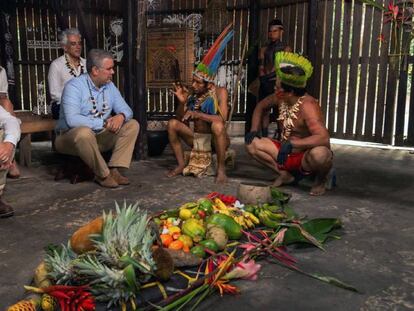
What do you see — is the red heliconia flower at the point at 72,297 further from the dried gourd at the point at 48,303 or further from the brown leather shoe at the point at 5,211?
the brown leather shoe at the point at 5,211

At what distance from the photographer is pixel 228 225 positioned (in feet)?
10.0

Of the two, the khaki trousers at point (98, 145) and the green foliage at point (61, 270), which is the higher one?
the khaki trousers at point (98, 145)

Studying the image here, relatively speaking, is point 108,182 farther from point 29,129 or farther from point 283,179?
point 283,179

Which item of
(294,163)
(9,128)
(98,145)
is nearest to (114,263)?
(9,128)

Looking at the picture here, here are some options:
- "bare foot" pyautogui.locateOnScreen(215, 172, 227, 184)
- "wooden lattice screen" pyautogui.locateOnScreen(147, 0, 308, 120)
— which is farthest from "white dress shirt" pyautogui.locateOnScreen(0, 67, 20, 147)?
"wooden lattice screen" pyautogui.locateOnScreen(147, 0, 308, 120)

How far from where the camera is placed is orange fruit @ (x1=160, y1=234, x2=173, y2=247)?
274cm

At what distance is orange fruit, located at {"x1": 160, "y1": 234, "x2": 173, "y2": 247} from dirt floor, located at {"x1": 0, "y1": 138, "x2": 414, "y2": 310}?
49 cm

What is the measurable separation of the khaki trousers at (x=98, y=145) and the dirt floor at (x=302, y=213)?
268mm

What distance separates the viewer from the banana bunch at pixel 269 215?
130 inches

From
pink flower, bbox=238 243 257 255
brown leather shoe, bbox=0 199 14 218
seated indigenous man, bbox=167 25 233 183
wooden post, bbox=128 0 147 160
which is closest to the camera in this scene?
pink flower, bbox=238 243 257 255

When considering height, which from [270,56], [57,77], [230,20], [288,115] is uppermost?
[230,20]

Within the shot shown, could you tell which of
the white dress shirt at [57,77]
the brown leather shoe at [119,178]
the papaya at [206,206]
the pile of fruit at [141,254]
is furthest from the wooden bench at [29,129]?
the papaya at [206,206]

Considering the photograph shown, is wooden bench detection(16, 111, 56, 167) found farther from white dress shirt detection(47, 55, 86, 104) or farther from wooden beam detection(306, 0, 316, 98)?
wooden beam detection(306, 0, 316, 98)

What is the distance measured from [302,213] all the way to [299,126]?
1.10 m
